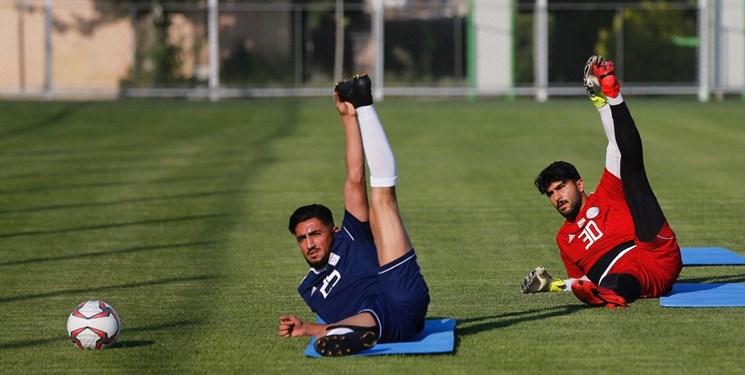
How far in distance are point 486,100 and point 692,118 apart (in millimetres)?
5725

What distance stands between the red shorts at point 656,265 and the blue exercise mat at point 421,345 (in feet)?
5.60

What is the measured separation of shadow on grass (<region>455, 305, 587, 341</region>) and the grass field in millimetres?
32

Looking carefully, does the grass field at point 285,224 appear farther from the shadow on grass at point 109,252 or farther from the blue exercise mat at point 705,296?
the blue exercise mat at point 705,296

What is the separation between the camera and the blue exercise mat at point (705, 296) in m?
8.68

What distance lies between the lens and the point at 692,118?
947 inches

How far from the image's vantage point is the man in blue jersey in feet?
24.5

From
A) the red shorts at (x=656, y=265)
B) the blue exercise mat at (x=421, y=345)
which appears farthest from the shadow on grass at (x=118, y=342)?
the red shorts at (x=656, y=265)

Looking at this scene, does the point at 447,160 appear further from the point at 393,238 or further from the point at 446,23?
the point at 446,23

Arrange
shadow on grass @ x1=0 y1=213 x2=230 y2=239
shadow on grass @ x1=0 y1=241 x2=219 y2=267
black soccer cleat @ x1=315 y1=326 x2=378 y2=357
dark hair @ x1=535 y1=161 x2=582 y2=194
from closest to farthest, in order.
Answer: black soccer cleat @ x1=315 y1=326 x2=378 y2=357 → dark hair @ x1=535 y1=161 x2=582 y2=194 → shadow on grass @ x1=0 y1=241 x2=219 y2=267 → shadow on grass @ x1=0 y1=213 x2=230 y2=239

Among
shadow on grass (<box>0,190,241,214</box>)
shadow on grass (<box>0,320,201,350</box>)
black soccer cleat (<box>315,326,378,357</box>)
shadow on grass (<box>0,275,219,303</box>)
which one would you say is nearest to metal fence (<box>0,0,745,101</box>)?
shadow on grass (<box>0,190,241,214</box>)

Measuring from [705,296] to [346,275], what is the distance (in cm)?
280

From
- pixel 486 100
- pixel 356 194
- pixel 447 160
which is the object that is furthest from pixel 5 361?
pixel 486 100

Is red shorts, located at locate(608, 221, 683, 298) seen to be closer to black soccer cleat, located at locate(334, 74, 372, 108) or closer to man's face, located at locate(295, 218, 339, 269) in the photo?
man's face, located at locate(295, 218, 339, 269)

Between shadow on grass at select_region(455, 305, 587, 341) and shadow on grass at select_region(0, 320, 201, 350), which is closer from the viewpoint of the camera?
shadow on grass at select_region(0, 320, 201, 350)
